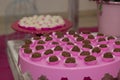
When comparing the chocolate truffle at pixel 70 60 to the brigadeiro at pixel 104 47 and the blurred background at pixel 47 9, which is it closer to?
the brigadeiro at pixel 104 47

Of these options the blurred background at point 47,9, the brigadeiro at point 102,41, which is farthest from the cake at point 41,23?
the blurred background at point 47,9

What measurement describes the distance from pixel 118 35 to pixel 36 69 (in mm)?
484

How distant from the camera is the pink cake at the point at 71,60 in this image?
71 centimetres

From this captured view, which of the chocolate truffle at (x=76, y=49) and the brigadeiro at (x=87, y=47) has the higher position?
the chocolate truffle at (x=76, y=49)

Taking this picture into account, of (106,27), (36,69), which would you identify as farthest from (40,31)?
(36,69)

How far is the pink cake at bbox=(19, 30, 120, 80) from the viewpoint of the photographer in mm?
709

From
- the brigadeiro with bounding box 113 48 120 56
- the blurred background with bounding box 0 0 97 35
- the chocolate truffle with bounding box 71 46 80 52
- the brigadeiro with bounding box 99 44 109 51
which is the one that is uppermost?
the chocolate truffle with bounding box 71 46 80 52

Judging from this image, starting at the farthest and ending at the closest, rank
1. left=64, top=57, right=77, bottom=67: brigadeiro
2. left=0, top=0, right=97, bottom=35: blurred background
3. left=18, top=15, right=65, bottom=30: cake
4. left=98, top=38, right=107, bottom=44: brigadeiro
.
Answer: left=0, top=0, right=97, bottom=35: blurred background
left=18, top=15, right=65, bottom=30: cake
left=98, top=38, right=107, bottom=44: brigadeiro
left=64, top=57, right=77, bottom=67: brigadeiro

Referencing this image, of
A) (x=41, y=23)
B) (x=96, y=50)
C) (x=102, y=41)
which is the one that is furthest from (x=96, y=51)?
(x=41, y=23)

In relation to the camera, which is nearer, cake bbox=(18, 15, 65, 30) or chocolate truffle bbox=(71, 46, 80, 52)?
chocolate truffle bbox=(71, 46, 80, 52)

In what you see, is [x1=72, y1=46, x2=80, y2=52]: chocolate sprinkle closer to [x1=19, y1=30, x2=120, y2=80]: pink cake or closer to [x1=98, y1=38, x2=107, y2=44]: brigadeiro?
[x1=19, y1=30, x2=120, y2=80]: pink cake

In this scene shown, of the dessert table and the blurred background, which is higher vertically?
the dessert table

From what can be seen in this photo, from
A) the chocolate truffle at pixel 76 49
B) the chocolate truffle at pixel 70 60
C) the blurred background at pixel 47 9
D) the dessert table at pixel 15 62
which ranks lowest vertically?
the blurred background at pixel 47 9

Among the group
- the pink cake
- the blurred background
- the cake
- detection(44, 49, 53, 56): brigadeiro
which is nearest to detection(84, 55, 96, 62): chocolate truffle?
the pink cake
